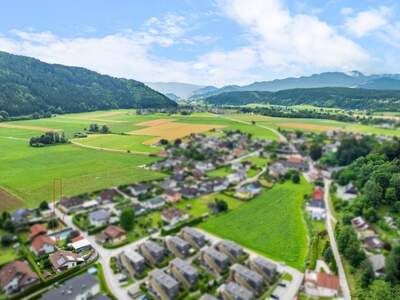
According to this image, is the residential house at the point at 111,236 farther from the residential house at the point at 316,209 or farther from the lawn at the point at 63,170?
the residential house at the point at 316,209

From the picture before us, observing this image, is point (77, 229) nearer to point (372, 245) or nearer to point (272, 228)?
point (272, 228)

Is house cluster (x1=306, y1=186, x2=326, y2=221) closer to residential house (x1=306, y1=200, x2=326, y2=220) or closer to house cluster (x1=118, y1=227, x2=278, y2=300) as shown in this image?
residential house (x1=306, y1=200, x2=326, y2=220)

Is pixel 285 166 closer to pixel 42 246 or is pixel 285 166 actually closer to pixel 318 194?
pixel 318 194

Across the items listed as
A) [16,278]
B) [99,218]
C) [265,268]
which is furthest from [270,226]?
[16,278]

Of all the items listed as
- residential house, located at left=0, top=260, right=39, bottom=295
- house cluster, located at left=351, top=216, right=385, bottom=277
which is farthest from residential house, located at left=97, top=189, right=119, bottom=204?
house cluster, located at left=351, top=216, right=385, bottom=277

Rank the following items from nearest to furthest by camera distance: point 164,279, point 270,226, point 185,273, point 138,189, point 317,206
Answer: point 164,279
point 185,273
point 270,226
point 317,206
point 138,189
